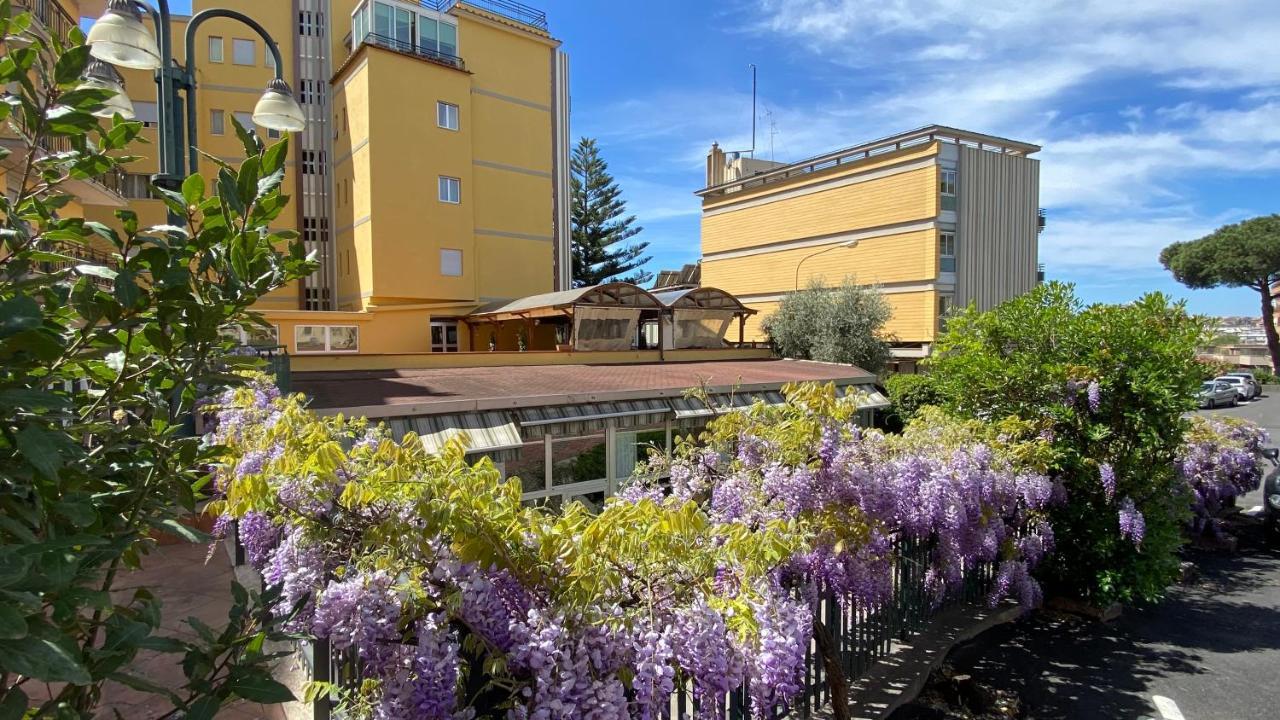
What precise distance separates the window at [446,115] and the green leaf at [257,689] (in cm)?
2473

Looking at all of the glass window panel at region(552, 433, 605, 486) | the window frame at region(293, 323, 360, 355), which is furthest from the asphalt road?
the window frame at region(293, 323, 360, 355)

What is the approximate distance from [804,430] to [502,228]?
23.1 meters

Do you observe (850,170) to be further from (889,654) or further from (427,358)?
(889,654)

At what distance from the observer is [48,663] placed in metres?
0.94

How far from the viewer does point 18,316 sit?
1088 mm

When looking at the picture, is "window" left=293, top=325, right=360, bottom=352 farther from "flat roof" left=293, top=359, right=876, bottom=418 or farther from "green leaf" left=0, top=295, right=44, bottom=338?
"green leaf" left=0, top=295, right=44, bottom=338

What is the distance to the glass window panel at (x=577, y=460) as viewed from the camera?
11.0 m

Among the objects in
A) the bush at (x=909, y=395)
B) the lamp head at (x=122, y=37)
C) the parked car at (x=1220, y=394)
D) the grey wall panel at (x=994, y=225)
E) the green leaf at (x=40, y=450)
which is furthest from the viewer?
the parked car at (x=1220, y=394)

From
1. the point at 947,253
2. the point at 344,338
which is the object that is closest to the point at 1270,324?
the point at 947,253

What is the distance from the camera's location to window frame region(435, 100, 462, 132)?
23.5 meters

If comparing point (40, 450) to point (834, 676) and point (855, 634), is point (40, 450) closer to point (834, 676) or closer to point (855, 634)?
point (834, 676)

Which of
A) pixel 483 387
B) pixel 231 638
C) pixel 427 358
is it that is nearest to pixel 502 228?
pixel 427 358

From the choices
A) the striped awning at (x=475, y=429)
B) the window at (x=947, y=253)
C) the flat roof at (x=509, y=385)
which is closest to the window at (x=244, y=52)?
the flat roof at (x=509, y=385)

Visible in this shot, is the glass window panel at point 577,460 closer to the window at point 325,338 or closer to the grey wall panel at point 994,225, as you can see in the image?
the window at point 325,338
